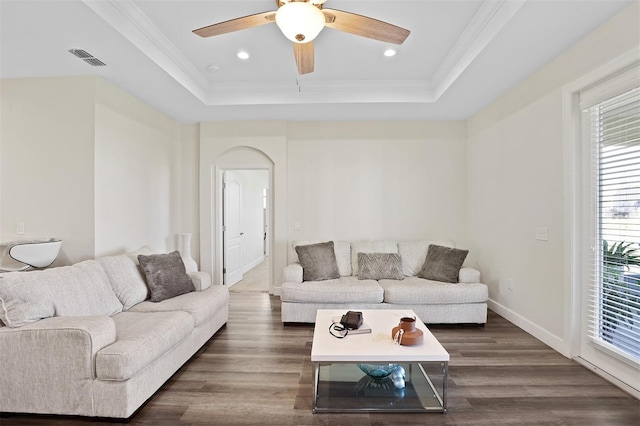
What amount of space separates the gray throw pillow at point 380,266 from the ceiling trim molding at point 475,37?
218cm

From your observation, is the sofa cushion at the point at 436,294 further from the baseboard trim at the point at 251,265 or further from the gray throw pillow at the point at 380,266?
the baseboard trim at the point at 251,265

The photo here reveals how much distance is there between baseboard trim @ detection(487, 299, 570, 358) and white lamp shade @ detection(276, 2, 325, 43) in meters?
3.38

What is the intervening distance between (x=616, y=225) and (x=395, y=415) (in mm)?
2223

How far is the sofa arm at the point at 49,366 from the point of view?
6.19 feet

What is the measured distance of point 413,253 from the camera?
4.38 m

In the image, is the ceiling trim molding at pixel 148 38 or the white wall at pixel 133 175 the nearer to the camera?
the ceiling trim molding at pixel 148 38

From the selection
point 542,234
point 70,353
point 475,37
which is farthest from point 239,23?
point 542,234

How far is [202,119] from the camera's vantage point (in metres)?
4.81

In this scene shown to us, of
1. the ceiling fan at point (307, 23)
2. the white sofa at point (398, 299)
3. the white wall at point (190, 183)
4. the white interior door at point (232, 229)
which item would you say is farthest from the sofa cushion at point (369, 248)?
the ceiling fan at point (307, 23)

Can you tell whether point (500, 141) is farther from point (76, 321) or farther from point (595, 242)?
point (76, 321)

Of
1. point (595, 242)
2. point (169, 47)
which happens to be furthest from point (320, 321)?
point (169, 47)

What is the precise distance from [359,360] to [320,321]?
2.38 feet

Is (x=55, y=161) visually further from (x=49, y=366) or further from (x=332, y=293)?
(x=332, y=293)

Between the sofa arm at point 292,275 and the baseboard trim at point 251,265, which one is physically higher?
the sofa arm at point 292,275
